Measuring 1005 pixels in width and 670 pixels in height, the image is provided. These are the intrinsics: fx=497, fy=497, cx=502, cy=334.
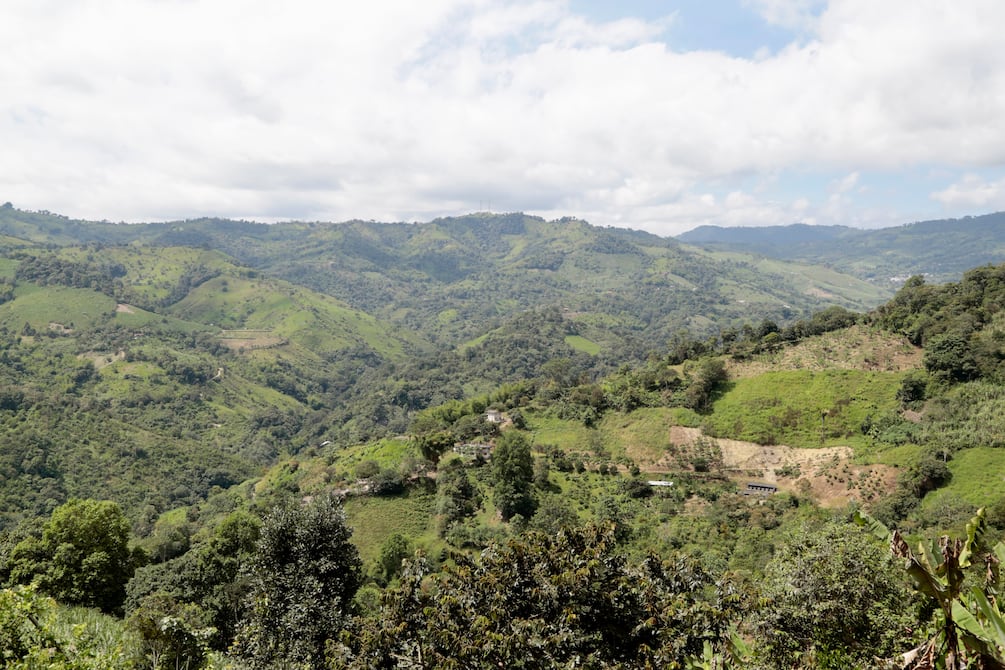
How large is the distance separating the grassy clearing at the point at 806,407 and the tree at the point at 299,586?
4658cm

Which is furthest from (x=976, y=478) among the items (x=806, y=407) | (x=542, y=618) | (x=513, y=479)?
(x=542, y=618)

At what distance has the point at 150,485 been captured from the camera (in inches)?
3974

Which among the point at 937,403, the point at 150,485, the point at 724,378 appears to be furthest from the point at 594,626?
the point at 150,485

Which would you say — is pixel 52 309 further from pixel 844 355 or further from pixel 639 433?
pixel 844 355

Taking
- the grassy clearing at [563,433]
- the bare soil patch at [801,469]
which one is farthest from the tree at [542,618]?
the grassy clearing at [563,433]

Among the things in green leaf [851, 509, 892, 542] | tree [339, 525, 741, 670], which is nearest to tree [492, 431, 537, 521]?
tree [339, 525, 741, 670]

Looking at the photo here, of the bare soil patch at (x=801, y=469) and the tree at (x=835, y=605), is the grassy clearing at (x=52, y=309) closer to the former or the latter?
the bare soil patch at (x=801, y=469)

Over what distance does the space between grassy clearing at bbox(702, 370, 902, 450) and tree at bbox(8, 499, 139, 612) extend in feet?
178

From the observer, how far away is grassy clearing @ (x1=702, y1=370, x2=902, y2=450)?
5084 centimetres

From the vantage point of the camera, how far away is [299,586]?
18.0 m

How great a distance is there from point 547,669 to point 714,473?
46.0 m

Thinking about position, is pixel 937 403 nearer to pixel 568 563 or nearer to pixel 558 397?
pixel 558 397

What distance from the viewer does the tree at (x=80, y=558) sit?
29891 millimetres

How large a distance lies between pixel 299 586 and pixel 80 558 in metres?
24.2
